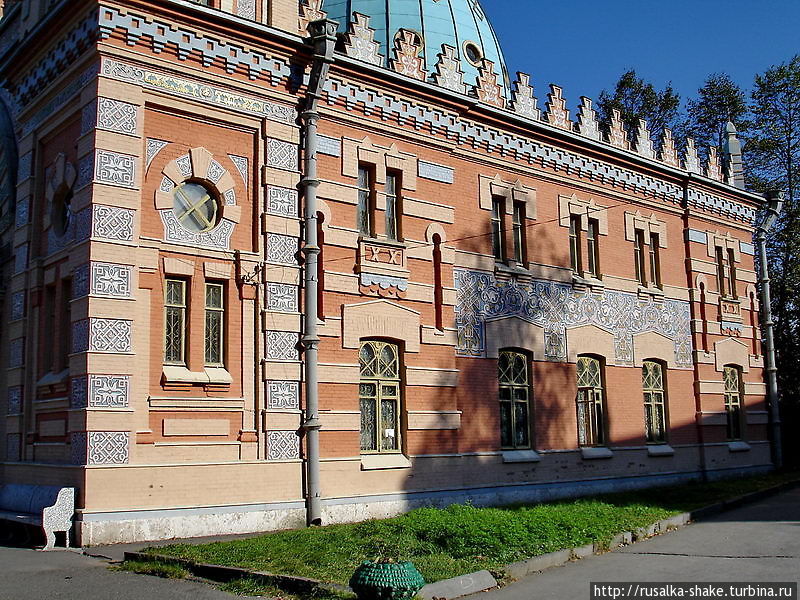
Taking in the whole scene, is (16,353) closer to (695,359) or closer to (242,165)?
(242,165)

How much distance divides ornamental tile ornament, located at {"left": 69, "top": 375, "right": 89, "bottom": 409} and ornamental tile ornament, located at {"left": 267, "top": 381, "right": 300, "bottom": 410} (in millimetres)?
3168

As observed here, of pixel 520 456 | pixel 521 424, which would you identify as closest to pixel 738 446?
pixel 521 424

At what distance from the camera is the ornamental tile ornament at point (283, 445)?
15523mm

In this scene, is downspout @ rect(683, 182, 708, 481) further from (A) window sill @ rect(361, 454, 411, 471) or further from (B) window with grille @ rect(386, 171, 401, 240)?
(A) window sill @ rect(361, 454, 411, 471)

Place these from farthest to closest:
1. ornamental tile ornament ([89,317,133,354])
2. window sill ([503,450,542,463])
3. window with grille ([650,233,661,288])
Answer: window with grille ([650,233,661,288]), window sill ([503,450,542,463]), ornamental tile ornament ([89,317,133,354])

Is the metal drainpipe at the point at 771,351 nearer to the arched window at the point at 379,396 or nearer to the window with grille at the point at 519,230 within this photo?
the window with grille at the point at 519,230

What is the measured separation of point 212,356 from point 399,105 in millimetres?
6964

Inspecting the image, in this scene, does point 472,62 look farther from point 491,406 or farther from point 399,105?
point 491,406

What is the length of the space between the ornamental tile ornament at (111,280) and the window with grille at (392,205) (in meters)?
5.89

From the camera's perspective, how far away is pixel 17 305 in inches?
659

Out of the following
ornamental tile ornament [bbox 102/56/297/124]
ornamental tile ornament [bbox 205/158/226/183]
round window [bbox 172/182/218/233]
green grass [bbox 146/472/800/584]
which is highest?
ornamental tile ornament [bbox 102/56/297/124]

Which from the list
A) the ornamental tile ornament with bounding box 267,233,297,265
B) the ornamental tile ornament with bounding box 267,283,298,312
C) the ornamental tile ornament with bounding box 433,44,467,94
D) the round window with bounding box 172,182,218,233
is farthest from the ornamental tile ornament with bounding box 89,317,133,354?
the ornamental tile ornament with bounding box 433,44,467,94

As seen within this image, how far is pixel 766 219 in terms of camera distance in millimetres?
28656

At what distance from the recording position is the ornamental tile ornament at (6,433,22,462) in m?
15.9
